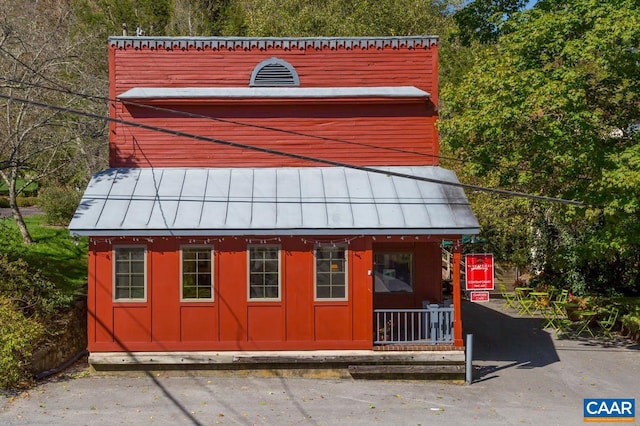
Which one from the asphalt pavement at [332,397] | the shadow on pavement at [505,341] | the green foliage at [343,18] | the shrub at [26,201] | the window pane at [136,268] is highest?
the green foliage at [343,18]

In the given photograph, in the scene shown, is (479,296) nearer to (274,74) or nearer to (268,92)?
(268,92)

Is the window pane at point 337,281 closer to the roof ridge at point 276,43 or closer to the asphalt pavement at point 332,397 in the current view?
the asphalt pavement at point 332,397

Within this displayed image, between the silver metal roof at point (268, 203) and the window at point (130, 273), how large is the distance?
0.62 meters

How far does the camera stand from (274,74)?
63.3 ft

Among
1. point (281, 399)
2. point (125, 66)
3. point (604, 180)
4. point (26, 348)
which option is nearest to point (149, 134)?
point (125, 66)

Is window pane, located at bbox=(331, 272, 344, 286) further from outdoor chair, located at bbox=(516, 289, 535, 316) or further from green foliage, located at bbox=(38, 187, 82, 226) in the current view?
green foliage, located at bbox=(38, 187, 82, 226)

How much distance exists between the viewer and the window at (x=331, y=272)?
16.9 metres

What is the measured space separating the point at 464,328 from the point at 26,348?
12.4m

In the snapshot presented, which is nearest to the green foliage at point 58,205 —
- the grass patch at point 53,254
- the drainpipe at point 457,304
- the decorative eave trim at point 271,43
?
the grass patch at point 53,254

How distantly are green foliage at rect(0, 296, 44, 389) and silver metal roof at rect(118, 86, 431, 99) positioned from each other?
5737 mm

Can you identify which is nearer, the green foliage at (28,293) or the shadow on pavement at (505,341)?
the green foliage at (28,293)

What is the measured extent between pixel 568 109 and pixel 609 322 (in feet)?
23.6

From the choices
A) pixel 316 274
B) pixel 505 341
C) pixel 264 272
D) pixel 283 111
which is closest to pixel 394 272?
pixel 316 274

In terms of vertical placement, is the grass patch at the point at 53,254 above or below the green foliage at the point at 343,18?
below
